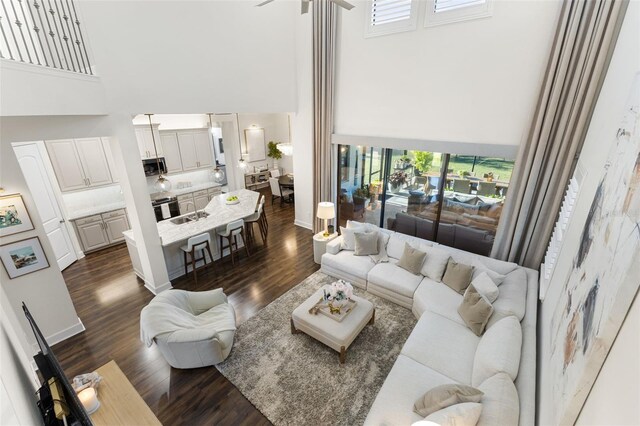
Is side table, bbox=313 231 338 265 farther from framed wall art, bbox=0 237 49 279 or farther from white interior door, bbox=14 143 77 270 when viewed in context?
white interior door, bbox=14 143 77 270

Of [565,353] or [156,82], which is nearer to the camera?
[565,353]

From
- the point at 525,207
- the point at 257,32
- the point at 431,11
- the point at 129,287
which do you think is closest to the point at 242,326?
the point at 129,287

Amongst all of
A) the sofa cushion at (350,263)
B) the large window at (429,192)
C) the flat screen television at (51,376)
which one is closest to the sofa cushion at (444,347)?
the sofa cushion at (350,263)

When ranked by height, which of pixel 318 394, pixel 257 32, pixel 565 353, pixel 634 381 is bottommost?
pixel 318 394

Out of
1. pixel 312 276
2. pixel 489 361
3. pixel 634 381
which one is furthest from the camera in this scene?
pixel 312 276

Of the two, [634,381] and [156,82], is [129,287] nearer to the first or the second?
[156,82]

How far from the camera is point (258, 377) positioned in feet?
11.0

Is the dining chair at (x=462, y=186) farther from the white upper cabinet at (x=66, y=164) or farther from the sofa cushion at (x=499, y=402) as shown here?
the white upper cabinet at (x=66, y=164)

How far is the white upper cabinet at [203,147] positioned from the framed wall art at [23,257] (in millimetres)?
5410

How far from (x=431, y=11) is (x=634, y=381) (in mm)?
5381

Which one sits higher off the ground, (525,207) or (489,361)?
(525,207)

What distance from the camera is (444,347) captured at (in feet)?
10.6

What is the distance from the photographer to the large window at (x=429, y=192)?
490 centimetres

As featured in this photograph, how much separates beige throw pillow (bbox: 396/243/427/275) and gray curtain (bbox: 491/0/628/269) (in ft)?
4.73
